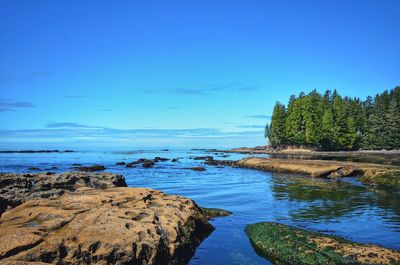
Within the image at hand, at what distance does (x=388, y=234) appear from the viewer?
1351 centimetres

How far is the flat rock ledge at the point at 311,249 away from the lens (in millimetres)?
9812

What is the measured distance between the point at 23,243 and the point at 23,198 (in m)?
8.48

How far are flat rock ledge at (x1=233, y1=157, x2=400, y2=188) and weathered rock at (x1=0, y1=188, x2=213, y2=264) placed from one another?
20674 mm

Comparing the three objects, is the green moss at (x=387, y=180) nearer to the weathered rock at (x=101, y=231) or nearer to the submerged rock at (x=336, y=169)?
the submerged rock at (x=336, y=169)

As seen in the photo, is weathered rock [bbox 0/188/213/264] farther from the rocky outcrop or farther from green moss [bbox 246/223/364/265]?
the rocky outcrop

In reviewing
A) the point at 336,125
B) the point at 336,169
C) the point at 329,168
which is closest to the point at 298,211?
the point at 329,168

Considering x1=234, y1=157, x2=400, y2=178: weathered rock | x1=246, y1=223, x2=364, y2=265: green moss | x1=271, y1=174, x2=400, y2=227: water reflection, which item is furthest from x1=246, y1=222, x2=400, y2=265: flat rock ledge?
x1=234, y1=157, x2=400, y2=178: weathered rock

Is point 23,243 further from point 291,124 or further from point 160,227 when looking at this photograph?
point 291,124

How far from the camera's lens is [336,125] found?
97.9m

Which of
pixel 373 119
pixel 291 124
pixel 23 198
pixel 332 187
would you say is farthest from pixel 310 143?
pixel 23 198

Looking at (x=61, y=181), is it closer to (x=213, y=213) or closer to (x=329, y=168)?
(x=213, y=213)

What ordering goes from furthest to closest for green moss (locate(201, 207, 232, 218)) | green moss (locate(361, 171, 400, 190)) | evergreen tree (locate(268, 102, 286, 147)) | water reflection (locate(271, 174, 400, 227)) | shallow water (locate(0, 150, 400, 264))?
1. evergreen tree (locate(268, 102, 286, 147))
2. green moss (locate(361, 171, 400, 190))
3. water reflection (locate(271, 174, 400, 227))
4. green moss (locate(201, 207, 232, 218))
5. shallow water (locate(0, 150, 400, 264))

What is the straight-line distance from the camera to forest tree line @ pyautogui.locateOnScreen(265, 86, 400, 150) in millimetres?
97750

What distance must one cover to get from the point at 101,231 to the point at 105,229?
5.8 inches
